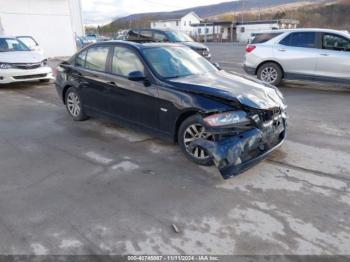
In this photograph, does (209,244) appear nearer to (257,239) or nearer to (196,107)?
(257,239)

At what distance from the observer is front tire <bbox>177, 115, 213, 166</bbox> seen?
3805 mm

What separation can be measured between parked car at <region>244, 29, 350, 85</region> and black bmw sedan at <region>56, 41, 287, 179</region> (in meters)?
4.34

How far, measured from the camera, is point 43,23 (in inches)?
698

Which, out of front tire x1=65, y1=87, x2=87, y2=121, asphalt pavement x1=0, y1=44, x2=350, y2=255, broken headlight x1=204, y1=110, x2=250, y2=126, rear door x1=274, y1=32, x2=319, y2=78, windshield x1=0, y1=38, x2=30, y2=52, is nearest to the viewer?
asphalt pavement x1=0, y1=44, x2=350, y2=255

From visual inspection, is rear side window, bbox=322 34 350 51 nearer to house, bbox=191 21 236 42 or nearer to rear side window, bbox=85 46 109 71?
rear side window, bbox=85 46 109 71

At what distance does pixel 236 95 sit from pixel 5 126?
4591mm

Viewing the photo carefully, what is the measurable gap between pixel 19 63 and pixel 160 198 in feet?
26.0

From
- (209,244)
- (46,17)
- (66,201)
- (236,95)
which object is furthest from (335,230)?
(46,17)

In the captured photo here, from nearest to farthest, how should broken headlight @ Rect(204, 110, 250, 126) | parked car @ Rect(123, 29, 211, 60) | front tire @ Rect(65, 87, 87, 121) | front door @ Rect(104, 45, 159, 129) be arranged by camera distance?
broken headlight @ Rect(204, 110, 250, 126), front door @ Rect(104, 45, 159, 129), front tire @ Rect(65, 87, 87, 121), parked car @ Rect(123, 29, 211, 60)

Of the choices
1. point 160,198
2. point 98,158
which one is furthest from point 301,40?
point 160,198

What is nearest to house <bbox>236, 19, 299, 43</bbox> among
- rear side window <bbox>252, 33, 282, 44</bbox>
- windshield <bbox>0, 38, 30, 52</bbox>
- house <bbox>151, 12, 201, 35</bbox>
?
house <bbox>151, 12, 201, 35</bbox>

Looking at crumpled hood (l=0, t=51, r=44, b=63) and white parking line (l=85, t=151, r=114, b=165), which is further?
crumpled hood (l=0, t=51, r=44, b=63)

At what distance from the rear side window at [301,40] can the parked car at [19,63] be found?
7.64m

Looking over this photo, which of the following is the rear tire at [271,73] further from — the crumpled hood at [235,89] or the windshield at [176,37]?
the windshield at [176,37]
